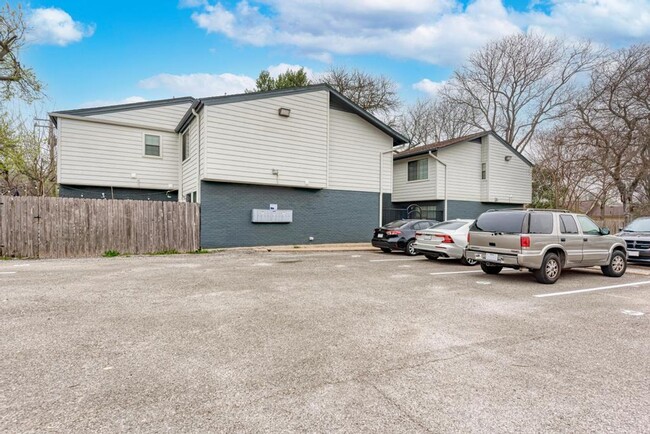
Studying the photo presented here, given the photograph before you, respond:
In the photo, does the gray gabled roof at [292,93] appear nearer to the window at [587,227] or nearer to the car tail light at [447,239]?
the car tail light at [447,239]

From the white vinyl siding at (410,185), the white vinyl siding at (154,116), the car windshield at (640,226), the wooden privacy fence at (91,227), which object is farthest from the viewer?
the white vinyl siding at (410,185)

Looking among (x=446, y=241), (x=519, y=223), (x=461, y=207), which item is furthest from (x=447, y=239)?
(x=461, y=207)

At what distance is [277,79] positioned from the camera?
2895cm

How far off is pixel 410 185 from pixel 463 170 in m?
3.29

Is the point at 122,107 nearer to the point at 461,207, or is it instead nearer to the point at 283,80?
the point at 283,80

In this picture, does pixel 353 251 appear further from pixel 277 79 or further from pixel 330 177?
pixel 277 79

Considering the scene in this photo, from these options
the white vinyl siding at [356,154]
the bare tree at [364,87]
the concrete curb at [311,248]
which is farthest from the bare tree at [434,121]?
the concrete curb at [311,248]

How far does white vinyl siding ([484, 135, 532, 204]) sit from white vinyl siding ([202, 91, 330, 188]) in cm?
1196

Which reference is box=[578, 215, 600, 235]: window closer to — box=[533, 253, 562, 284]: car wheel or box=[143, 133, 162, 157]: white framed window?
box=[533, 253, 562, 284]: car wheel

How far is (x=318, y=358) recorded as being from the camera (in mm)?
3516

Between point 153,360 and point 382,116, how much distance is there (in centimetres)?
3179

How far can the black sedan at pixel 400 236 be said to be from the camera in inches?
524

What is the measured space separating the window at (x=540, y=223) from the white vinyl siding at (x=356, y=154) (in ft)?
33.0

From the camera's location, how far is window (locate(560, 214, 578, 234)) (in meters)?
8.20
